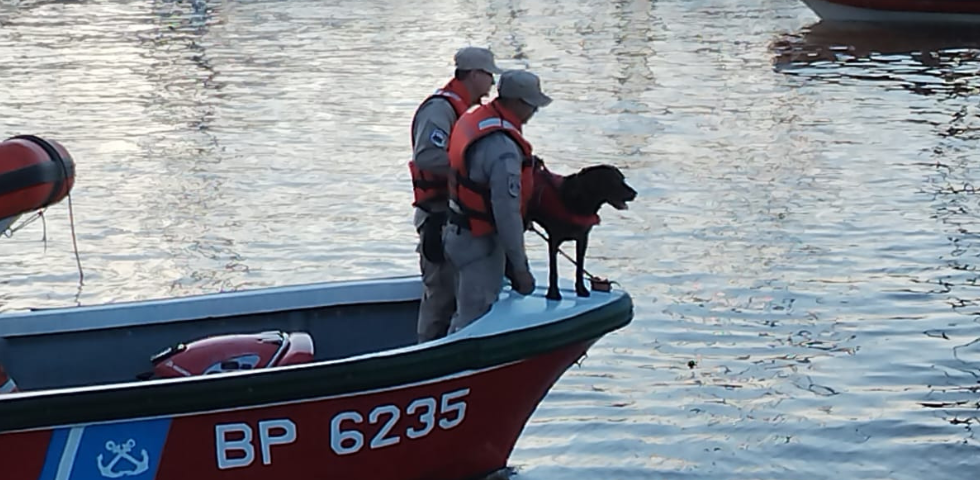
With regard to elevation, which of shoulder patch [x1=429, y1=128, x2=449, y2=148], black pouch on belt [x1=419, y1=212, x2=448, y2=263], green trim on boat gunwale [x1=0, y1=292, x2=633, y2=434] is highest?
shoulder patch [x1=429, y1=128, x2=449, y2=148]

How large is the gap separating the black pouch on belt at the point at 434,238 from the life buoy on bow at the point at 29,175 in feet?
4.80

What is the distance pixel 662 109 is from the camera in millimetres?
15992

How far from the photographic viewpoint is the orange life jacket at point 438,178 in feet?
20.2

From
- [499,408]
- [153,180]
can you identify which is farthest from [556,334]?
[153,180]

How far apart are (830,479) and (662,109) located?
1003 cm

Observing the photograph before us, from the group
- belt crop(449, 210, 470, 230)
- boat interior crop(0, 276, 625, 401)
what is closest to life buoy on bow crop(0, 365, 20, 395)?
boat interior crop(0, 276, 625, 401)

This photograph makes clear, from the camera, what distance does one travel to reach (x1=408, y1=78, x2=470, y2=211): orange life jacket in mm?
6156

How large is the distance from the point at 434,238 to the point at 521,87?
898 mm

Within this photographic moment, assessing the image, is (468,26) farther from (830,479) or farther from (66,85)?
(830,479)

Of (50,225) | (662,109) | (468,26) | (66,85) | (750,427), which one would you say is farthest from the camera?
(468,26)

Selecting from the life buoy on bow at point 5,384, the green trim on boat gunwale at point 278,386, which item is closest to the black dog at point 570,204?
the green trim on boat gunwale at point 278,386

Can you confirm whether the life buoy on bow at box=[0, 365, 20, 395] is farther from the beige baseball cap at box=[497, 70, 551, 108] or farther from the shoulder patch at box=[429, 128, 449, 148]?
the beige baseball cap at box=[497, 70, 551, 108]

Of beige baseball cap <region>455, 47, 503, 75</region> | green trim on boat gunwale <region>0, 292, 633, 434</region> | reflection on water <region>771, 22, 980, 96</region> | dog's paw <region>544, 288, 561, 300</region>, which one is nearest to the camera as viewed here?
green trim on boat gunwale <region>0, 292, 633, 434</region>

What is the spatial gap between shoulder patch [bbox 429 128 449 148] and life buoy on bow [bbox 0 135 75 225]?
1.46 m
